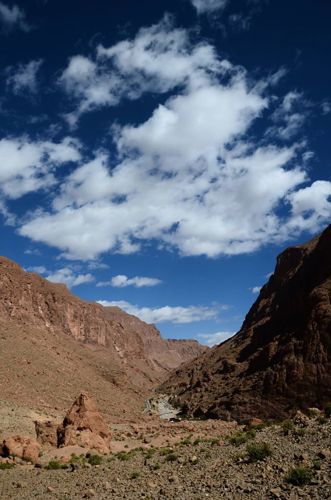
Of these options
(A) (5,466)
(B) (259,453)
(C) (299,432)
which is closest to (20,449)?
(A) (5,466)

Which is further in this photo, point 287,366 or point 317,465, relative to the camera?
point 287,366

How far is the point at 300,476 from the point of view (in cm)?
1237

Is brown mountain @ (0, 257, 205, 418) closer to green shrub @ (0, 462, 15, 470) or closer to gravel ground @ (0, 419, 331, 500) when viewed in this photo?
green shrub @ (0, 462, 15, 470)

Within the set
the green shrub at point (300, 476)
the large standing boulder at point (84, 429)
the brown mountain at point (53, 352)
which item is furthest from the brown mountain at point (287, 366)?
the green shrub at point (300, 476)

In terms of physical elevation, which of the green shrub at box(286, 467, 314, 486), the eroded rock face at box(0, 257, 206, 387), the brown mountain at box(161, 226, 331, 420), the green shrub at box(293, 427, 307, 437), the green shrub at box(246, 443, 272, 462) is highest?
the eroded rock face at box(0, 257, 206, 387)

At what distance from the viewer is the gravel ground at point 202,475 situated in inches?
504

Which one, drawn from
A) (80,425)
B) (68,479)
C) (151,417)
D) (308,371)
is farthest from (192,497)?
(151,417)

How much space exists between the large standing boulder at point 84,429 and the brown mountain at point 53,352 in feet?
82.4

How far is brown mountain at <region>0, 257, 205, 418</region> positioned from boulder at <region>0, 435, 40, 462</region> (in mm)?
30276

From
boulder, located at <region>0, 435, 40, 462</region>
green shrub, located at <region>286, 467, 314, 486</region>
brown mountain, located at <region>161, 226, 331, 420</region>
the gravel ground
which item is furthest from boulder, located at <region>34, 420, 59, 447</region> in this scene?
brown mountain, located at <region>161, 226, 331, 420</region>

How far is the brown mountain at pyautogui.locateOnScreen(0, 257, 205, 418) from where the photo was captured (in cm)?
6519

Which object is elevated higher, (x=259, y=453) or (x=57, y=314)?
(x=57, y=314)

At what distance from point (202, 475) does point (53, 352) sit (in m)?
79.2

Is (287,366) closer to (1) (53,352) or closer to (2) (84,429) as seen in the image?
(2) (84,429)
